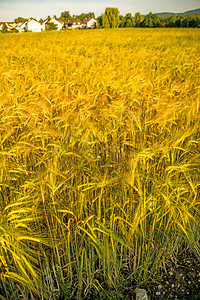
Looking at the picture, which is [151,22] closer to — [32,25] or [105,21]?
[105,21]

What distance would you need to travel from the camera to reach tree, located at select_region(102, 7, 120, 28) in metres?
57.6

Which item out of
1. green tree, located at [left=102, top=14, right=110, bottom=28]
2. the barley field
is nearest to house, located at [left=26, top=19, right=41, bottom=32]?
green tree, located at [left=102, top=14, right=110, bottom=28]

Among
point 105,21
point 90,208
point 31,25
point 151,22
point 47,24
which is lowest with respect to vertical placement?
point 90,208

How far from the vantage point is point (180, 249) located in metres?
1.54

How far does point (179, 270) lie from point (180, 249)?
139 mm

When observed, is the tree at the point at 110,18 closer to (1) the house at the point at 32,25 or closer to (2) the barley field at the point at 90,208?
(1) the house at the point at 32,25

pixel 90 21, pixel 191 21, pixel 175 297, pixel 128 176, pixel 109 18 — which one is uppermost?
pixel 90 21

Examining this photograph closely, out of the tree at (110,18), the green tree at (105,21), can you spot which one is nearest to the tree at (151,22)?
the tree at (110,18)

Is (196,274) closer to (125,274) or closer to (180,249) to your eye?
(180,249)

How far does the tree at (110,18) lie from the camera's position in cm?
5756

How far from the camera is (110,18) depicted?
2330 inches

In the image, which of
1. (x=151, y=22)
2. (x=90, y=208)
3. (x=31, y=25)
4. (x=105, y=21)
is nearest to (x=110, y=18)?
(x=105, y=21)

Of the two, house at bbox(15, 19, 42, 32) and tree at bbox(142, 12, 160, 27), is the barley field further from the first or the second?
house at bbox(15, 19, 42, 32)

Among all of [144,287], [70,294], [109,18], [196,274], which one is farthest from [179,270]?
[109,18]
